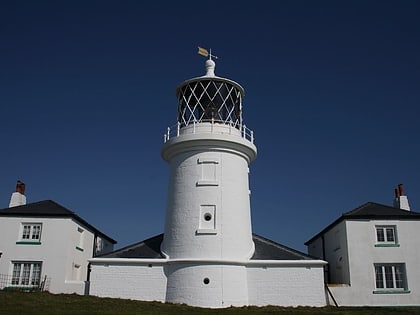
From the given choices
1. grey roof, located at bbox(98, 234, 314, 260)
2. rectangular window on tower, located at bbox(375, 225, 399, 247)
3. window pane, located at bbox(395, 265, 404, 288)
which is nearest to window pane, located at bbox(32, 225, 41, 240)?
grey roof, located at bbox(98, 234, 314, 260)

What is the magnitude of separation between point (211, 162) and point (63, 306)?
8252mm

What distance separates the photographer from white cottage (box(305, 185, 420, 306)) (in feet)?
71.7

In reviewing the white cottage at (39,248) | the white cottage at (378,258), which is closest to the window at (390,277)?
the white cottage at (378,258)

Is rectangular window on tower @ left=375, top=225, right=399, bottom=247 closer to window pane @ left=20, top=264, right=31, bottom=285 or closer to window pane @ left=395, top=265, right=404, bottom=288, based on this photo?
window pane @ left=395, top=265, right=404, bottom=288

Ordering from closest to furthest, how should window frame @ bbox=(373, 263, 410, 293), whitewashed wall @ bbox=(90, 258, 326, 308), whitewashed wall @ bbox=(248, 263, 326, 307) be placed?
whitewashed wall @ bbox=(90, 258, 326, 308), whitewashed wall @ bbox=(248, 263, 326, 307), window frame @ bbox=(373, 263, 410, 293)

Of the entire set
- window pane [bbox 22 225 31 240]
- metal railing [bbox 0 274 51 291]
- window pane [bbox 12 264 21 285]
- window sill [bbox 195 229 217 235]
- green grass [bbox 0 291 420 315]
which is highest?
window pane [bbox 22 225 31 240]

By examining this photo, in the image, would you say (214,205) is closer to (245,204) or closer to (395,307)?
(245,204)

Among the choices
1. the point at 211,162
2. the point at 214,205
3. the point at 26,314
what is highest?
the point at 211,162

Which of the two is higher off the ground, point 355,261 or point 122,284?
point 355,261

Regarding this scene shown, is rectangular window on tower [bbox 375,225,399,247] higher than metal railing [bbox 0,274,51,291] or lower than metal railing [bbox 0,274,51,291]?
higher

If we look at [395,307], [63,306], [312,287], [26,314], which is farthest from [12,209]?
[395,307]

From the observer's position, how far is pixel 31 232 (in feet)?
77.9

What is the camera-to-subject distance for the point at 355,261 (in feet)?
73.7

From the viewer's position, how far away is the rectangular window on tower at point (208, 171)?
20203 millimetres
